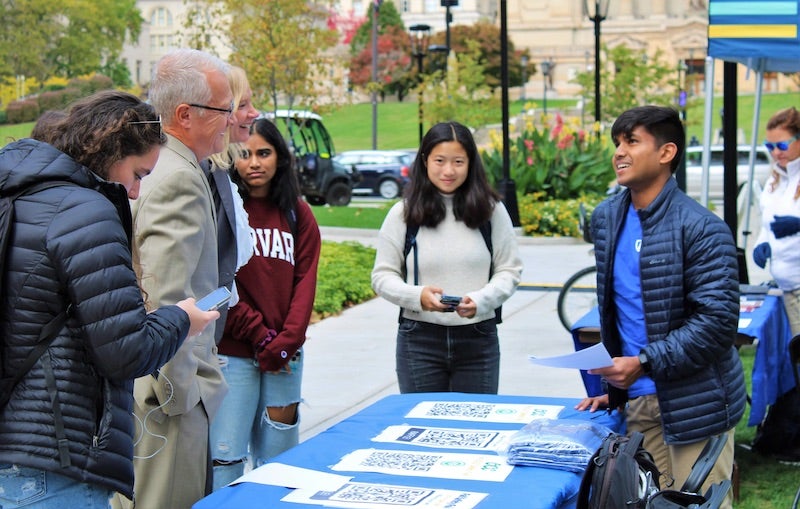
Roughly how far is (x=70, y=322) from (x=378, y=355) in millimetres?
6987

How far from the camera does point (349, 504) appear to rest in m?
2.94

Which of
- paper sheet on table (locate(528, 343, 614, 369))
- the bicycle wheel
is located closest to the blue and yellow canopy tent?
the bicycle wheel

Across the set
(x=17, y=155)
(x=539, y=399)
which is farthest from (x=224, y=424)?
(x=17, y=155)

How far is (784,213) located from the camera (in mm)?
6918

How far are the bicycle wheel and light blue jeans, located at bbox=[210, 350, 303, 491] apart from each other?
6.11m

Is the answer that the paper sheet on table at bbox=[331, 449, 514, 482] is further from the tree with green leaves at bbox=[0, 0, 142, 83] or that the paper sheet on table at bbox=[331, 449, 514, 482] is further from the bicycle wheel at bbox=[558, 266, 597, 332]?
the tree with green leaves at bbox=[0, 0, 142, 83]

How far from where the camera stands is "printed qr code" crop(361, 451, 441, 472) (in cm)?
329

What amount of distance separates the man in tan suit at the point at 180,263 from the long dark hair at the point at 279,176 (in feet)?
3.31

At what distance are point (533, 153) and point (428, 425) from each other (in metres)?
18.3

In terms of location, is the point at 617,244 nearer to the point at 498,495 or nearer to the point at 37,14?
the point at 498,495

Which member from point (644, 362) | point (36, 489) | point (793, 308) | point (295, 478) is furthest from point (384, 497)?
point (793, 308)

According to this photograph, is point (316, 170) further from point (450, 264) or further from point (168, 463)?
point (168, 463)

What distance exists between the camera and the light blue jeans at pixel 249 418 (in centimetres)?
444

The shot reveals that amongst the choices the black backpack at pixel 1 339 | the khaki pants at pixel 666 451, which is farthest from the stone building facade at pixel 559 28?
the black backpack at pixel 1 339
